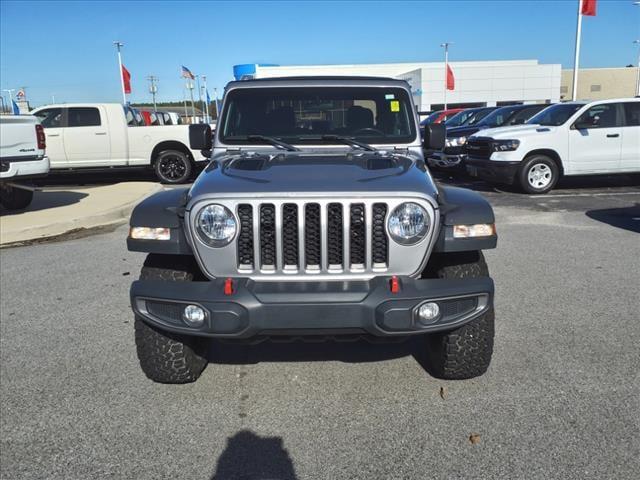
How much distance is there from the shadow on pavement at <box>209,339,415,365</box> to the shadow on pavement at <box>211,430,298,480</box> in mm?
909

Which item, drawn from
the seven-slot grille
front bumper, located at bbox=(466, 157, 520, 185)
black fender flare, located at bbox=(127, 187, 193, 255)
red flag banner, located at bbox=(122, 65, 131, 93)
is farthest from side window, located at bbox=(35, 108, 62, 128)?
red flag banner, located at bbox=(122, 65, 131, 93)

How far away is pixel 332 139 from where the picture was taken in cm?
413

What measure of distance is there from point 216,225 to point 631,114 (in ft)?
33.7

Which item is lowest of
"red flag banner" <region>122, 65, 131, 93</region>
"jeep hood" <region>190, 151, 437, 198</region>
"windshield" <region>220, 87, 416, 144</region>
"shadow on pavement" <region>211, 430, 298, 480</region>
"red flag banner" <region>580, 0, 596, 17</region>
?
"shadow on pavement" <region>211, 430, 298, 480</region>

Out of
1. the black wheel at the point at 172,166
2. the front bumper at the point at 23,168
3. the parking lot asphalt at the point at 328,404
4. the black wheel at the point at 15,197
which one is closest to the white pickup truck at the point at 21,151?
the front bumper at the point at 23,168

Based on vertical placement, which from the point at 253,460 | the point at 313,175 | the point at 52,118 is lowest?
the point at 253,460

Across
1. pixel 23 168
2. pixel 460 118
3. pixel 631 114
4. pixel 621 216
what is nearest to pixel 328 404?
pixel 621 216

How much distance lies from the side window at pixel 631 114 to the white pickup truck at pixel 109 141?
28.9 feet

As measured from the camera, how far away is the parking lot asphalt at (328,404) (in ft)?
8.93

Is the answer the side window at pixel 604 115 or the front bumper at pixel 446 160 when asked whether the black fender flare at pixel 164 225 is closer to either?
the side window at pixel 604 115

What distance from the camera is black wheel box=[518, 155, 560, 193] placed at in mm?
10547

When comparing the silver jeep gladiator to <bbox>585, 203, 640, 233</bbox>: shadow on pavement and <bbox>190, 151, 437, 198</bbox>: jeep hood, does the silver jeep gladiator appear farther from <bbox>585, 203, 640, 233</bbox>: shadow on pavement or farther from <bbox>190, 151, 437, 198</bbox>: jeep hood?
<bbox>585, 203, 640, 233</bbox>: shadow on pavement

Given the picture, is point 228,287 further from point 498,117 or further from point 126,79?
point 126,79

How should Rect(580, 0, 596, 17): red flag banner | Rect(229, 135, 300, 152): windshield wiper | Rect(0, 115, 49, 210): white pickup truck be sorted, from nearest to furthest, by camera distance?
Rect(229, 135, 300, 152): windshield wiper
Rect(0, 115, 49, 210): white pickup truck
Rect(580, 0, 596, 17): red flag banner
